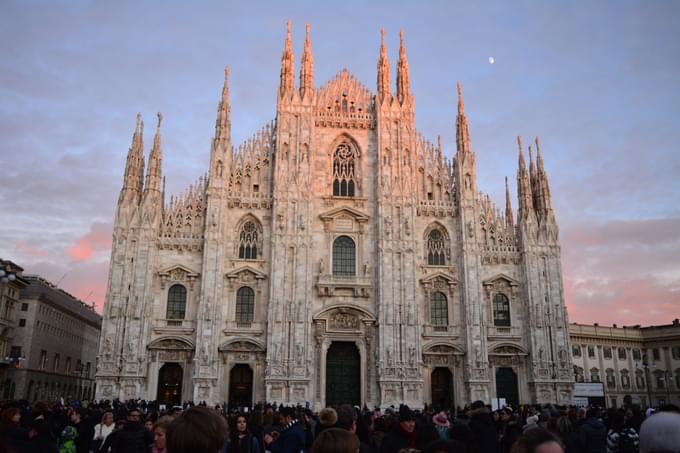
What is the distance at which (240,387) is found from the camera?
39.1 meters

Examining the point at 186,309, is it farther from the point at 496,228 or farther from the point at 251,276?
the point at 496,228

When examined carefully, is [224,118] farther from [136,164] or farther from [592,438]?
[592,438]

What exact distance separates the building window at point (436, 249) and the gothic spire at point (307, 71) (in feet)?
44.1

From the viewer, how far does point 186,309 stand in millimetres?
39562

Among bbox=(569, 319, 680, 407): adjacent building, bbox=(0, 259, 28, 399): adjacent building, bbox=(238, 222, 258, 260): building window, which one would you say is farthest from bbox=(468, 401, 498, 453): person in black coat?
bbox=(569, 319, 680, 407): adjacent building

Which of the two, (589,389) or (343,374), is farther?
(343,374)

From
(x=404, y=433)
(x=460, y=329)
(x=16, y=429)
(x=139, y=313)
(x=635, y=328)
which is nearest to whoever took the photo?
(x=16, y=429)

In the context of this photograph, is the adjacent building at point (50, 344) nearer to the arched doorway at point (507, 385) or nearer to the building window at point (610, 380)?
the arched doorway at point (507, 385)

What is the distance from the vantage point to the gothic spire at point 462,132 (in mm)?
44097

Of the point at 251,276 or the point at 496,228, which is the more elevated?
the point at 496,228

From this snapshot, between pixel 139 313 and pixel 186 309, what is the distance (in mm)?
2890

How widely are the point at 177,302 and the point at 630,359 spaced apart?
55.4 m

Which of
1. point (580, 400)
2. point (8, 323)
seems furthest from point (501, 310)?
point (8, 323)

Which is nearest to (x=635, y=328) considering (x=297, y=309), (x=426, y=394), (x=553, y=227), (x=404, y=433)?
(x=553, y=227)
